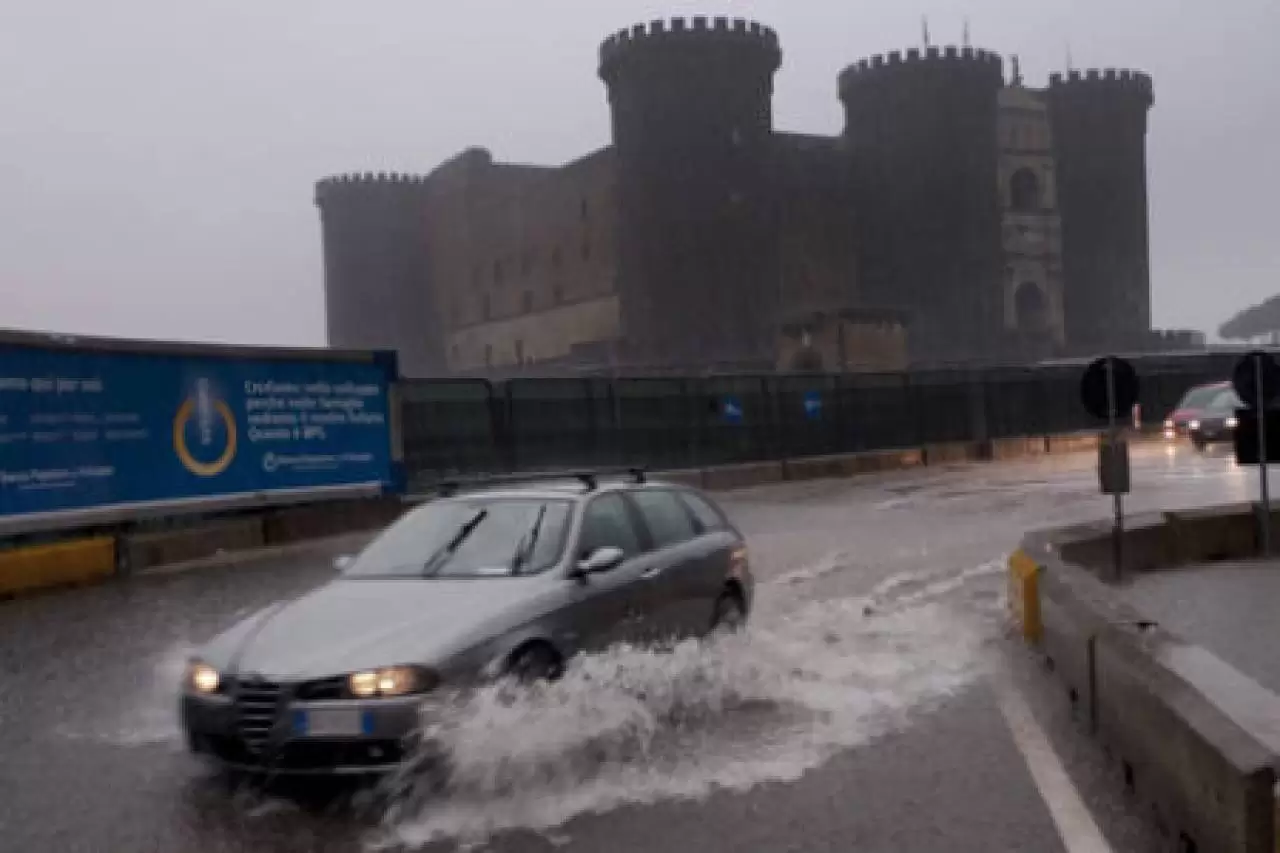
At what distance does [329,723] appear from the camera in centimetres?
639

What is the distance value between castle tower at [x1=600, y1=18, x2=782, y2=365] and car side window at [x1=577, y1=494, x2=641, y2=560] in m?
56.6

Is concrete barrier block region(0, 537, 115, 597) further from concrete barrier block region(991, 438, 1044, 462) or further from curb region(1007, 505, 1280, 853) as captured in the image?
concrete barrier block region(991, 438, 1044, 462)

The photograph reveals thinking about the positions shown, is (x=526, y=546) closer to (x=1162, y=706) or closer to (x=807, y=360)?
(x=1162, y=706)

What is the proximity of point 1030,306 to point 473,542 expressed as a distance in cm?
7422

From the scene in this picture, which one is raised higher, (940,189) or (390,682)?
(940,189)

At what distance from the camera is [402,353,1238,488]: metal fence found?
956 inches

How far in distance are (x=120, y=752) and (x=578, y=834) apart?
10.2 ft

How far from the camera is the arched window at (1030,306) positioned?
78.2 meters

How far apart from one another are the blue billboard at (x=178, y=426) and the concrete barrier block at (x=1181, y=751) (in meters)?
11.9

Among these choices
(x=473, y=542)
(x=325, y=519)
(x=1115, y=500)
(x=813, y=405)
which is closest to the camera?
(x=473, y=542)

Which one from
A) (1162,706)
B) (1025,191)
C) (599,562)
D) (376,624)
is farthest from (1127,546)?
(1025,191)

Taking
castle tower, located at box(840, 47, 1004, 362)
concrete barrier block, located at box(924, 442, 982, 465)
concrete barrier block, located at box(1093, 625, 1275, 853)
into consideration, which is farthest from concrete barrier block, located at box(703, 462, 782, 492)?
castle tower, located at box(840, 47, 1004, 362)

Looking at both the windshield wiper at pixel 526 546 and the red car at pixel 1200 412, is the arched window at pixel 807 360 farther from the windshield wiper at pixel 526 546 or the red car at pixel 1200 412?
the windshield wiper at pixel 526 546

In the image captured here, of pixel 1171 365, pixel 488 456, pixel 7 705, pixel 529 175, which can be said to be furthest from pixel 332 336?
pixel 7 705
